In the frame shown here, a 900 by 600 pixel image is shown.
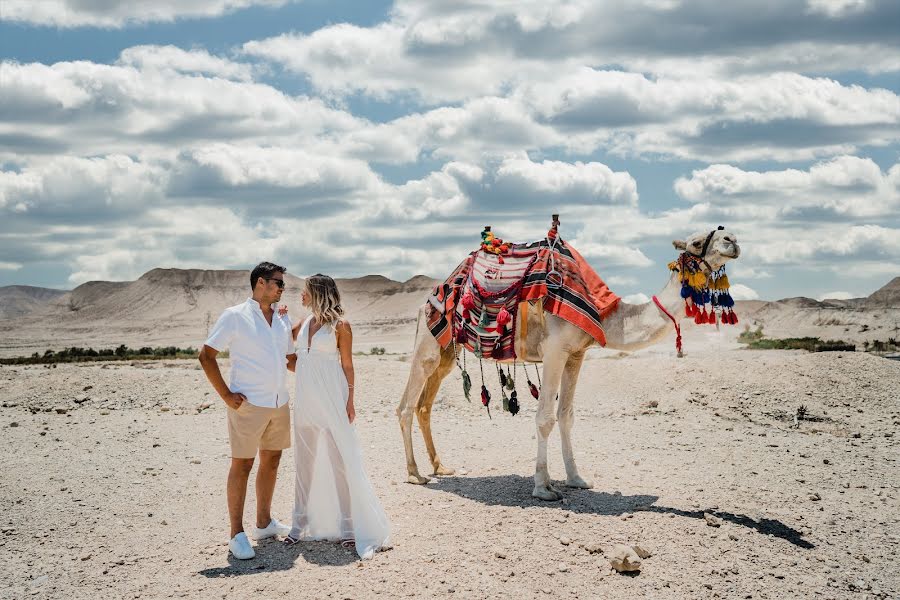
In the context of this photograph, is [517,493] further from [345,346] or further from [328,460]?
[345,346]

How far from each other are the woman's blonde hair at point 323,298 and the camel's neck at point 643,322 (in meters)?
3.43

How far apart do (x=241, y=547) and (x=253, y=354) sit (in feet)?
5.94

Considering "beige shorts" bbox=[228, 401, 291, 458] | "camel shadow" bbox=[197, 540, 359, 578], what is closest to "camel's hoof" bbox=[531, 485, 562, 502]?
"camel shadow" bbox=[197, 540, 359, 578]

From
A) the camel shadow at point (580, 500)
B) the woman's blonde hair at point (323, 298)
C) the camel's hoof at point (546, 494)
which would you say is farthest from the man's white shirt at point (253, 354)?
the camel's hoof at point (546, 494)

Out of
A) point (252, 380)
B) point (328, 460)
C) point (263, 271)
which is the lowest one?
point (328, 460)

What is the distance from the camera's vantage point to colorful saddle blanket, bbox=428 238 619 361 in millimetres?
9461

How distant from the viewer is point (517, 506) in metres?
8.88

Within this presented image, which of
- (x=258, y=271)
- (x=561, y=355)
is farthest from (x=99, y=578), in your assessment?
(x=561, y=355)

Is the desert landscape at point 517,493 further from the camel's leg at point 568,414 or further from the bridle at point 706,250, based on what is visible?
the bridle at point 706,250

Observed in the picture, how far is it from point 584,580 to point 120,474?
295 inches

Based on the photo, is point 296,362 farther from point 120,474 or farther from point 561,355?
point 120,474

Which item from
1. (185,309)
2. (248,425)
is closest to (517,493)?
(248,425)

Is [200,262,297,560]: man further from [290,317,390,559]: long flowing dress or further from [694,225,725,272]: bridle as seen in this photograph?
[694,225,725,272]: bridle

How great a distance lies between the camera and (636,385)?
18359 millimetres
